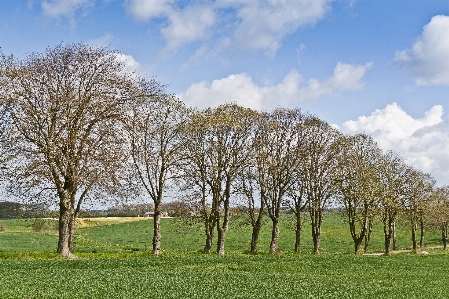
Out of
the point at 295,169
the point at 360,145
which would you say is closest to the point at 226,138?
the point at 295,169

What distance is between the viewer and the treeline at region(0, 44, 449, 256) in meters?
36.8

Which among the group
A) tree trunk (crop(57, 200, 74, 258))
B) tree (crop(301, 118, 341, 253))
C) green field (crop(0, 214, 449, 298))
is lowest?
green field (crop(0, 214, 449, 298))

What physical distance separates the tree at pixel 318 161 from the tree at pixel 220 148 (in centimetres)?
841

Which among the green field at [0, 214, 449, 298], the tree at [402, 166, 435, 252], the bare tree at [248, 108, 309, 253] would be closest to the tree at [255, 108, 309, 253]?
the bare tree at [248, 108, 309, 253]

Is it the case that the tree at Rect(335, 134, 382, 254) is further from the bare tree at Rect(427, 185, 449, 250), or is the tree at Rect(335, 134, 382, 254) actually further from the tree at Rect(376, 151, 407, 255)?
the bare tree at Rect(427, 185, 449, 250)

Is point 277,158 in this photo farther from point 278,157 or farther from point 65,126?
point 65,126

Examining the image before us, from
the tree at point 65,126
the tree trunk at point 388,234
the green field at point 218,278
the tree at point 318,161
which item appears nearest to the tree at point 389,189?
the tree trunk at point 388,234

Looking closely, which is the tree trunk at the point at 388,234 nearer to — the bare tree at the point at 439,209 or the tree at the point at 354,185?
the tree at the point at 354,185

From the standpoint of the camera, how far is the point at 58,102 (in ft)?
121

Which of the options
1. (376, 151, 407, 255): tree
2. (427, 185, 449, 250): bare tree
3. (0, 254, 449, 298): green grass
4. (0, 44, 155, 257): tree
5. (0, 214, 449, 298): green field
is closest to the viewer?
→ (0, 254, 449, 298): green grass

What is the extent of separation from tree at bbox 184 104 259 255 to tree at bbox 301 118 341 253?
8.41 m

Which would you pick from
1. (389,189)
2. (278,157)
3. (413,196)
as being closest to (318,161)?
(278,157)

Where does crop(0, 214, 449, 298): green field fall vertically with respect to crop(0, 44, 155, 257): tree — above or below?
below

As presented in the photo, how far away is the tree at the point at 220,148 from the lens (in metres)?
47.2
